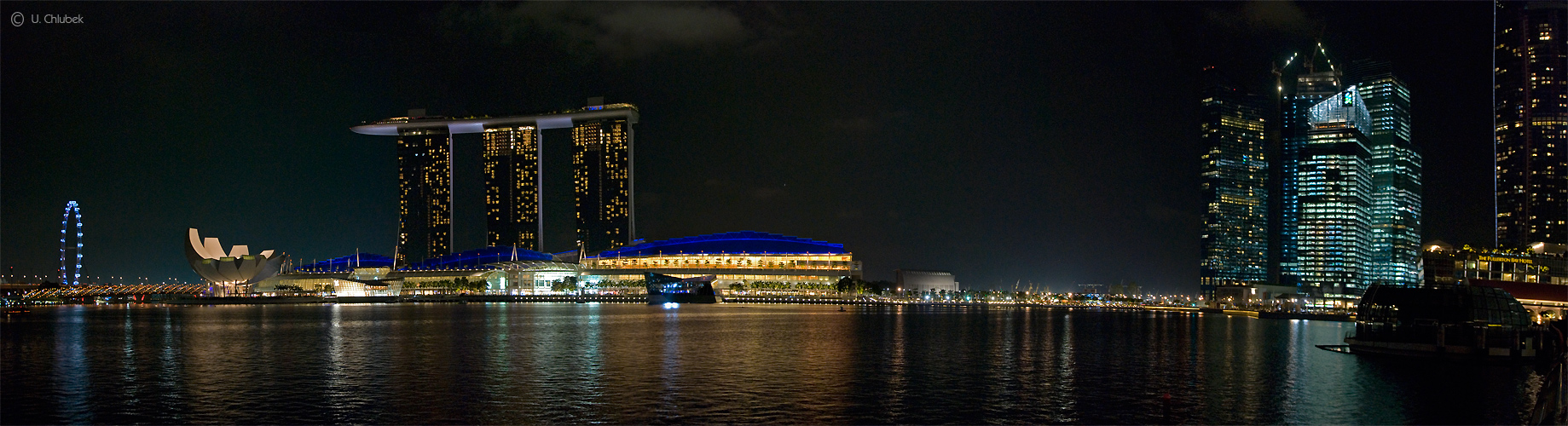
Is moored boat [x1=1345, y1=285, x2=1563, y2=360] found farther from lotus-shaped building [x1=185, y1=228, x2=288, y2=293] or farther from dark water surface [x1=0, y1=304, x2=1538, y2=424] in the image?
lotus-shaped building [x1=185, y1=228, x2=288, y2=293]

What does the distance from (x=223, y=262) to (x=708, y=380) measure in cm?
15609

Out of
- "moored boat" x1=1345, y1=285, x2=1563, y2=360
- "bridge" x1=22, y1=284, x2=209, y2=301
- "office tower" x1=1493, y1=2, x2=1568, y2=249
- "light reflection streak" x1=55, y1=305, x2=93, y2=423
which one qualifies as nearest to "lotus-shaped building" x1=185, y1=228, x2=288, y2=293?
"bridge" x1=22, y1=284, x2=209, y2=301

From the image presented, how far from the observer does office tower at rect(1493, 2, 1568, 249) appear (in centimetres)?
16388

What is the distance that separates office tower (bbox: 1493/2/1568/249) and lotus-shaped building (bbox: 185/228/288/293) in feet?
645

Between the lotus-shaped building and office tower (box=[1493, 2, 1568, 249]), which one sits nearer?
office tower (box=[1493, 2, 1568, 249])

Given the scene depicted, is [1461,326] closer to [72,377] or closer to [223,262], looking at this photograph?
[72,377]

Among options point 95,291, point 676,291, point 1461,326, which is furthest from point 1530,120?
point 95,291

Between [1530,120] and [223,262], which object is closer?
[1530,120]

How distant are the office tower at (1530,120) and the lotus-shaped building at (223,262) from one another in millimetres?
196495

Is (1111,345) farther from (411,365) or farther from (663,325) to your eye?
(411,365)

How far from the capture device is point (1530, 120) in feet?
546

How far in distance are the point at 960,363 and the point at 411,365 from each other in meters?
23.8

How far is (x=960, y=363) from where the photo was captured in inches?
1871

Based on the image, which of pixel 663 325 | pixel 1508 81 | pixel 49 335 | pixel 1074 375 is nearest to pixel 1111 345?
pixel 1074 375
